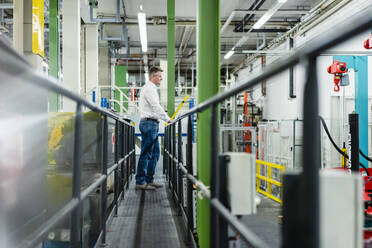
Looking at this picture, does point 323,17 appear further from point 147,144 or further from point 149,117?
point 147,144

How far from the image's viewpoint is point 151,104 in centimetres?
477

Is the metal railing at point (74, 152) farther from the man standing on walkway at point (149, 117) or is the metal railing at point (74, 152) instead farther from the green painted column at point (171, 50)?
the green painted column at point (171, 50)

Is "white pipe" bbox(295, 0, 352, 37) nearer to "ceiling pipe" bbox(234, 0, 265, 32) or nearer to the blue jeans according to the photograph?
"ceiling pipe" bbox(234, 0, 265, 32)

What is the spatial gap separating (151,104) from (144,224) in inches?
74.6

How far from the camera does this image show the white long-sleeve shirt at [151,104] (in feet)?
15.5

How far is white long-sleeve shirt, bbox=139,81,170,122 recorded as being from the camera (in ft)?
15.5

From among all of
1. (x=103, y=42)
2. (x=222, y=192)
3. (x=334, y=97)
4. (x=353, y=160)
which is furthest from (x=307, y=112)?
(x=103, y=42)

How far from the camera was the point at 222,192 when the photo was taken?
1.54m

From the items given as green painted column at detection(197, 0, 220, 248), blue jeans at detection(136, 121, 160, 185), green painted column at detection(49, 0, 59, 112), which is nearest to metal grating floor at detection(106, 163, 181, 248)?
blue jeans at detection(136, 121, 160, 185)

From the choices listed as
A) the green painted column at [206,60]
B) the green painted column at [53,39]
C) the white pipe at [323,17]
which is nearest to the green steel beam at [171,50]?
the green painted column at [53,39]

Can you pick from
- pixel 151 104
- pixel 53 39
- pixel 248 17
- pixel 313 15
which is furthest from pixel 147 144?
pixel 248 17

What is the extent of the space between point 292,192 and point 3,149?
1.92 meters

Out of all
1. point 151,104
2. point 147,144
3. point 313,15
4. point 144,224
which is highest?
point 313,15

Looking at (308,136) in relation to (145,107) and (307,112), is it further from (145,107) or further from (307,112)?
(145,107)
